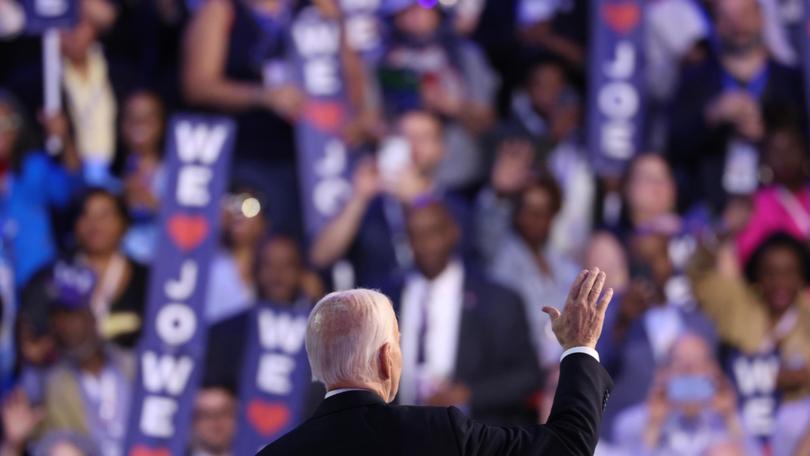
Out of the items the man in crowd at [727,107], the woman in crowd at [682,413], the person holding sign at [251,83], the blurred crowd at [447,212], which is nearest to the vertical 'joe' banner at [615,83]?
the blurred crowd at [447,212]

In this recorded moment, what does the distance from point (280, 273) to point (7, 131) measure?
1.70 meters

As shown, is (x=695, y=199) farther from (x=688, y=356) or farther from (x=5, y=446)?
(x=5, y=446)

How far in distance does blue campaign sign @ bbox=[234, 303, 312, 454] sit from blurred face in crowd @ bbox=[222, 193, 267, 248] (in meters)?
0.64

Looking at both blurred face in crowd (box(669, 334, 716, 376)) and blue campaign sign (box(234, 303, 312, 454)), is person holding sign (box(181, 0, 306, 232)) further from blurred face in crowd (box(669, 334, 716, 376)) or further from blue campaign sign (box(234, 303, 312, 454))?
blurred face in crowd (box(669, 334, 716, 376))

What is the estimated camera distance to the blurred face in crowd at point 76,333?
7668 millimetres

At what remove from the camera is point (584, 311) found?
2.78 meters

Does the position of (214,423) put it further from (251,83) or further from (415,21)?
(415,21)

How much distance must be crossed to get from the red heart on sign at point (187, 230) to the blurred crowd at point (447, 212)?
0.29m

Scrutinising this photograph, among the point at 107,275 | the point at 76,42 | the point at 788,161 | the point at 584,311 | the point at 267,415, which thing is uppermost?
the point at 584,311

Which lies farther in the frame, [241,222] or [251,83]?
[251,83]

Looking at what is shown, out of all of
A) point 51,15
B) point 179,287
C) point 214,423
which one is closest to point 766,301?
point 214,423

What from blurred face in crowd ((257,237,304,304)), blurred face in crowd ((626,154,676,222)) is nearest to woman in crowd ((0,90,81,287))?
blurred face in crowd ((257,237,304,304))

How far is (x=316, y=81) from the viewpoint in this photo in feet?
26.6

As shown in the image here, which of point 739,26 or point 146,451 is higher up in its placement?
point 739,26
